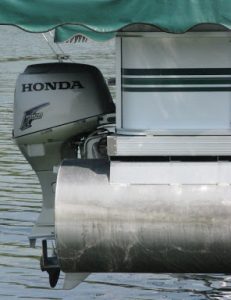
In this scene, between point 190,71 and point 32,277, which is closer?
point 190,71

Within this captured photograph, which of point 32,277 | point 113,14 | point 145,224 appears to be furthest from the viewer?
point 32,277

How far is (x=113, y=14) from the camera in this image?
6.38 meters

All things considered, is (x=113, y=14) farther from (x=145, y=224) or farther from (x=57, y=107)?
(x=57, y=107)

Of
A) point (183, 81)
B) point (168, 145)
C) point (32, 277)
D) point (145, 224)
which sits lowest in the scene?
point (32, 277)

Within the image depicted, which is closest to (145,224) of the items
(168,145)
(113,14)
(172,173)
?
(172,173)

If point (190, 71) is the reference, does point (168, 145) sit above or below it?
below

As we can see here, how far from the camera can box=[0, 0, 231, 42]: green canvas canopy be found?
6.37 meters

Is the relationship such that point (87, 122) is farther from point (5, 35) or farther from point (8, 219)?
point (5, 35)

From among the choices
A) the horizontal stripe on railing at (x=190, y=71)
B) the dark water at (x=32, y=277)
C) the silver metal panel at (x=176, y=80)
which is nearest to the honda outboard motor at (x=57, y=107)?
the silver metal panel at (x=176, y=80)

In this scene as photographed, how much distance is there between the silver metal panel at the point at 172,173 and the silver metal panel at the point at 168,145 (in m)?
0.06

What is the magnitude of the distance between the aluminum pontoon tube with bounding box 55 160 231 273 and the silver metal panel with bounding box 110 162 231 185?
4cm

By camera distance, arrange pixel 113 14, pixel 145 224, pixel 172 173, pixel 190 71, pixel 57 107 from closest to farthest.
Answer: pixel 113 14, pixel 145 224, pixel 172 173, pixel 190 71, pixel 57 107

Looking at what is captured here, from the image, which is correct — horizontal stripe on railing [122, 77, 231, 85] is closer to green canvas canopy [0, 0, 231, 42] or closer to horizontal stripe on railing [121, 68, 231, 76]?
horizontal stripe on railing [121, 68, 231, 76]

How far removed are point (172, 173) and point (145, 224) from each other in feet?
1.07
